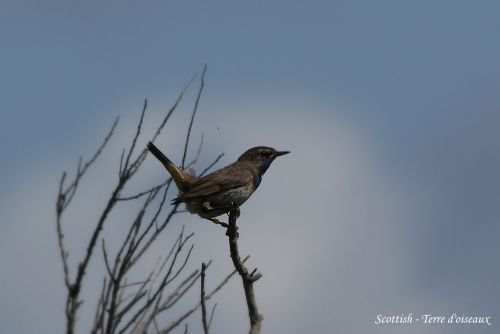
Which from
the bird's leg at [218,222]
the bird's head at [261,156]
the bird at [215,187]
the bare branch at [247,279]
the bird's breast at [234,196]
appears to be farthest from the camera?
the bird's head at [261,156]

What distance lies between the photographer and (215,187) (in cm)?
1088

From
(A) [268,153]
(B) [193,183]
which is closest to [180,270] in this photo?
(B) [193,183]

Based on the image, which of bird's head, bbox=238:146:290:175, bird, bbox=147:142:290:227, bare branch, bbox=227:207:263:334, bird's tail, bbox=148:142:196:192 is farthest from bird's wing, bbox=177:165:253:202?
bare branch, bbox=227:207:263:334

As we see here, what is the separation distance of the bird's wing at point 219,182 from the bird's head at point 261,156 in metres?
0.66

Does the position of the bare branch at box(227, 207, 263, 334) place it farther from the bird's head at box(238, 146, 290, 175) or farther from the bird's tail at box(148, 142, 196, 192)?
the bird's head at box(238, 146, 290, 175)

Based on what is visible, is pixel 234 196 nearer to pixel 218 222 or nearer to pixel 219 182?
pixel 219 182

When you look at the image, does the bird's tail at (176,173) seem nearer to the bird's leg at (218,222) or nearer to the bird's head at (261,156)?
the bird's leg at (218,222)

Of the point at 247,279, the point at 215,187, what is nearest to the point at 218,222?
the point at 215,187

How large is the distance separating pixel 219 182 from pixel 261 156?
1.87 m

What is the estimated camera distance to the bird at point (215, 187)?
1051cm

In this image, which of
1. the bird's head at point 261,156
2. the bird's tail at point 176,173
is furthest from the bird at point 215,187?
the bird's head at point 261,156

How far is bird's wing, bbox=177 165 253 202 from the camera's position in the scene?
1051 centimetres

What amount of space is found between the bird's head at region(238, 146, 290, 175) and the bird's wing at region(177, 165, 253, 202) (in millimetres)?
665

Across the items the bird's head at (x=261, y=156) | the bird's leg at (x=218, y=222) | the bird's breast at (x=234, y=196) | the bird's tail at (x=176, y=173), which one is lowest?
the bird's leg at (x=218, y=222)
